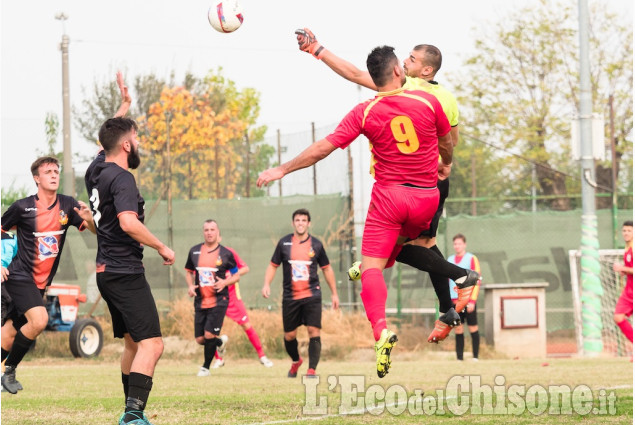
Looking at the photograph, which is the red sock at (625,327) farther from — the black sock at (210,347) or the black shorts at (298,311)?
the black sock at (210,347)

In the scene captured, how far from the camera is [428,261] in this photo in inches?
313

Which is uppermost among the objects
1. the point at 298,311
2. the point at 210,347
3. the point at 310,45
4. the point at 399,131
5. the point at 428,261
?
the point at 310,45

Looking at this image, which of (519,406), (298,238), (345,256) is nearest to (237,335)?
(345,256)

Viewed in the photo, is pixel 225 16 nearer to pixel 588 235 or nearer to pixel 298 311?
pixel 298 311

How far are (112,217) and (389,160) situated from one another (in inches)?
83.3

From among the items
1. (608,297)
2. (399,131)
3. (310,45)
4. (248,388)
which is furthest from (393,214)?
(608,297)

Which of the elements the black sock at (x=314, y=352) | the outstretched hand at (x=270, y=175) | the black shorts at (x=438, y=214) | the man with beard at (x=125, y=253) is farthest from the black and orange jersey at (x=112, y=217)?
the black sock at (x=314, y=352)

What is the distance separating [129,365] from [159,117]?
84.5ft

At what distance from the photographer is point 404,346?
1908 centimetres

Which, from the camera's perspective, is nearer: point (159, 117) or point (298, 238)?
point (298, 238)

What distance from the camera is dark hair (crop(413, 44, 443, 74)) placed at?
7.77 meters

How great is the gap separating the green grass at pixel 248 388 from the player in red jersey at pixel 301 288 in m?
0.55

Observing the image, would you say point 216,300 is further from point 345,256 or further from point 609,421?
point 609,421

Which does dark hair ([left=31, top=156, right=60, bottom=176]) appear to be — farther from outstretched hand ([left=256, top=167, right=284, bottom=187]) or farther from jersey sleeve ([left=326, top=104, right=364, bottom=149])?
jersey sleeve ([left=326, top=104, right=364, bottom=149])
